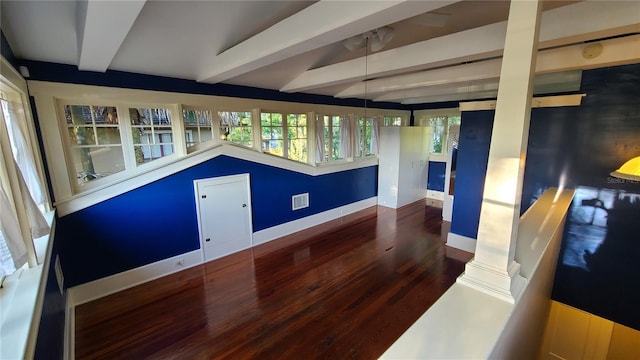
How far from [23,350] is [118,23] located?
1.76 metres

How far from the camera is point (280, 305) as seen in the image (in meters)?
2.98

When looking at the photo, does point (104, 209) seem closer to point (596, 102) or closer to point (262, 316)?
point (262, 316)

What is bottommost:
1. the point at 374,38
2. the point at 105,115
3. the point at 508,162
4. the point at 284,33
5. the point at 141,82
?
the point at 508,162

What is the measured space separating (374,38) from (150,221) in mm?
3481

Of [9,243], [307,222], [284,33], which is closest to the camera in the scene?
[9,243]

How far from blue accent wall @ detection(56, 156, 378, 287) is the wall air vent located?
5.3 inches

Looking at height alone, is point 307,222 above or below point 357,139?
below

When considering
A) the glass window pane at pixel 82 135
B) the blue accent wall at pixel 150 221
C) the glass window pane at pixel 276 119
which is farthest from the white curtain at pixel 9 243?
the glass window pane at pixel 276 119

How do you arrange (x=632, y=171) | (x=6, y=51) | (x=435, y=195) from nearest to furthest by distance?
1. (x=632, y=171)
2. (x=6, y=51)
3. (x=435, y=195)

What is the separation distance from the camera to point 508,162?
134 centimetres

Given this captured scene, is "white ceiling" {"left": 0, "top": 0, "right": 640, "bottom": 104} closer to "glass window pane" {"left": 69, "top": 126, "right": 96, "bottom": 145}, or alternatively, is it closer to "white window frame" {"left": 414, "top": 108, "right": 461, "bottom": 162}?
"glass window pane" {"left": 69, "top": 126, "right": 96, "bottom": 145}

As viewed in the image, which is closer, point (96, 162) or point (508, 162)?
point (508, 162)

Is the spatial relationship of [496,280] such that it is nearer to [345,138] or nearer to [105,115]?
[105,115]

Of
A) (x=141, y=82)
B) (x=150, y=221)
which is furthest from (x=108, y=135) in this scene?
(x=150, y=221)
